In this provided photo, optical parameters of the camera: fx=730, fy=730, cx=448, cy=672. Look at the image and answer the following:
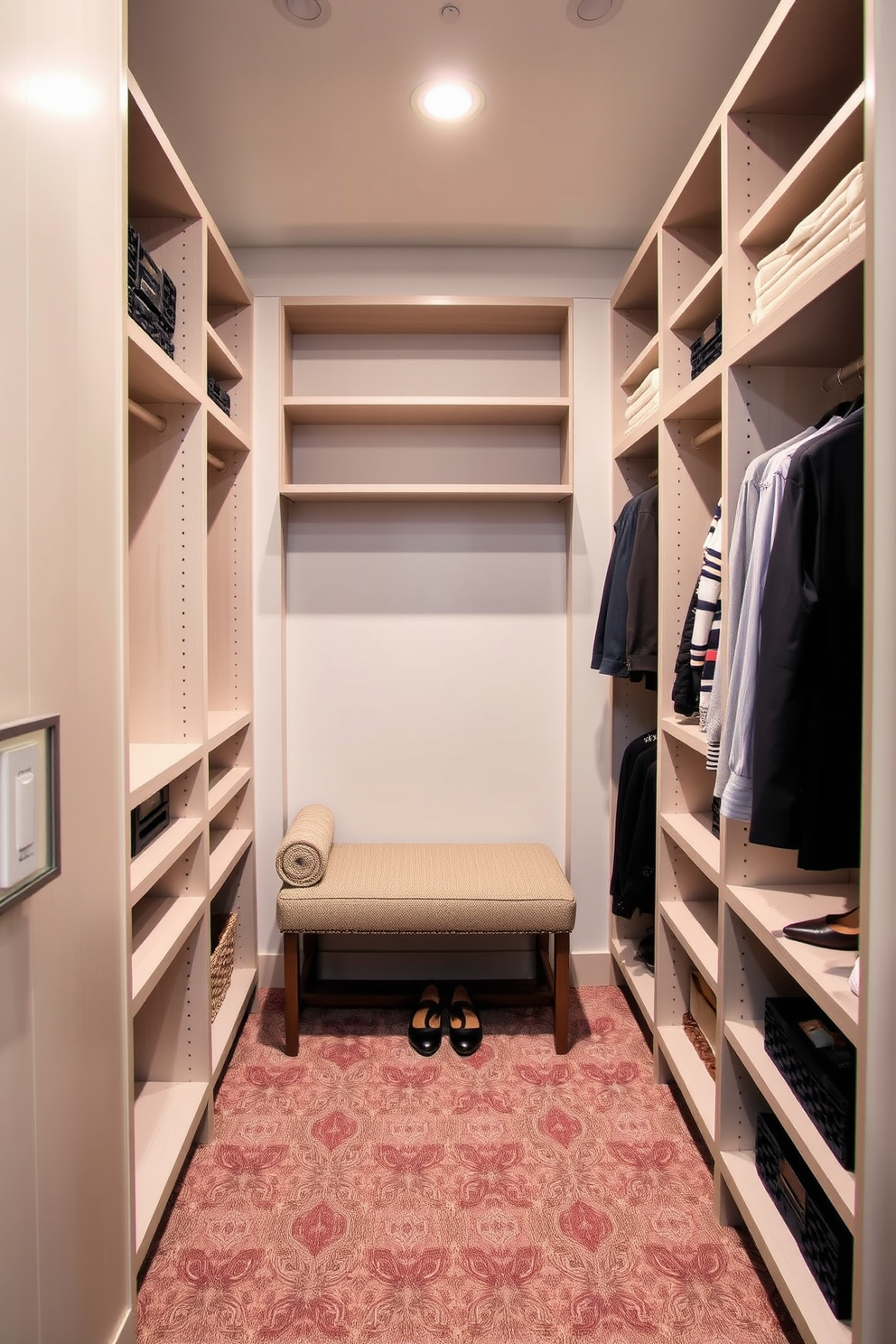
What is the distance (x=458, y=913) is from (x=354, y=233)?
92.6 inches

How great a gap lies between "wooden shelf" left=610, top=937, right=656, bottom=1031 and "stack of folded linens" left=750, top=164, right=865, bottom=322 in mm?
1932

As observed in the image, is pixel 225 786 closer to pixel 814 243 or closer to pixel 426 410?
pixel 426 410

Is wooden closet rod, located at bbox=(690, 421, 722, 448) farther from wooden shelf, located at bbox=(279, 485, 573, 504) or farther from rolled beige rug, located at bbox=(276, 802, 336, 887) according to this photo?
rolled beige rug, located at bbox=(276, 802, 336, 887)

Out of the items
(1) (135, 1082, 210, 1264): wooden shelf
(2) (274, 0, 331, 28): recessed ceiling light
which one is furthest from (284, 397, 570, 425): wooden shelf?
(1) (135, 1082, 210, 1264): wooden shelf

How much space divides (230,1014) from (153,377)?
72.9 inches

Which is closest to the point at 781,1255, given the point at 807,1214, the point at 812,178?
the point at 807,1214

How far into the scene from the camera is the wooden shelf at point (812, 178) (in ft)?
3.88

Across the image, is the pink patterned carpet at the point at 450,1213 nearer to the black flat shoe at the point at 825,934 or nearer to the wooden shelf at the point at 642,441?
the black flat shoe at the point at 825,934

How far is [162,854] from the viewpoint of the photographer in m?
1.65

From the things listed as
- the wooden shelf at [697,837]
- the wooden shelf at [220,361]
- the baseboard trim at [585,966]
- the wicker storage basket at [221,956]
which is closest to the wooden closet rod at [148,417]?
the wooden shelf at [220,361]

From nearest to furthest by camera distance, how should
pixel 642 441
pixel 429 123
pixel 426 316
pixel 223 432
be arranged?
pixel 429 123 < pixel 223 432 < pixel 642 441 < pixel 426 316

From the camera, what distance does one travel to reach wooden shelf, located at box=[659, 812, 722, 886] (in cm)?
174

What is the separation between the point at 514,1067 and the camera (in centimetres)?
227

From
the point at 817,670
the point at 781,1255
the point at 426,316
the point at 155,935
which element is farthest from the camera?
the point at 426,316
